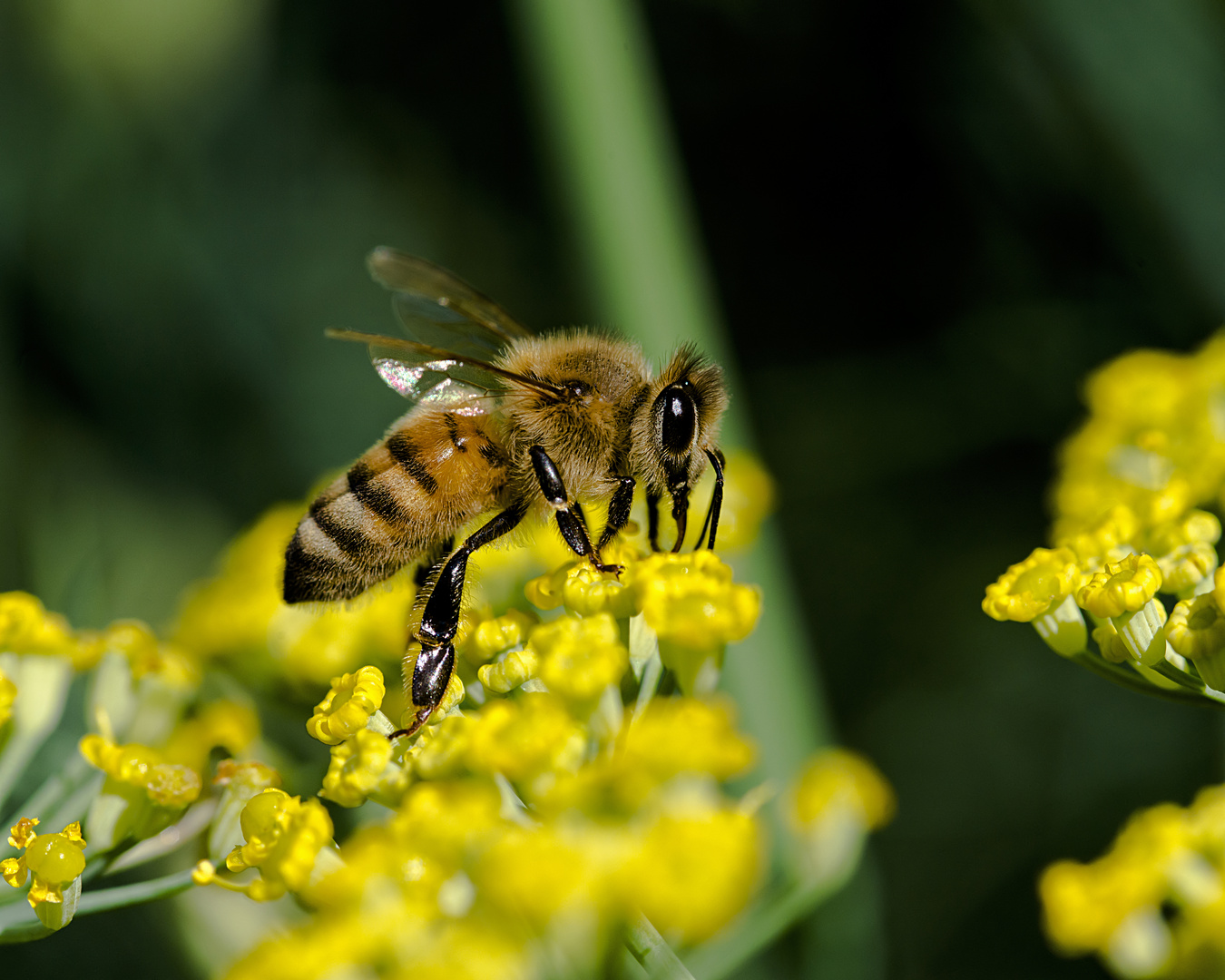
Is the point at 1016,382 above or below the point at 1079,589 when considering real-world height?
below

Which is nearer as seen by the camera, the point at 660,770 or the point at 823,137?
the point at 660,770

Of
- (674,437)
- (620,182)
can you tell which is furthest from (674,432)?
(620,182)

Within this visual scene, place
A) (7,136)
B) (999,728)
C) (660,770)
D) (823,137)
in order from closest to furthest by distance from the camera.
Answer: (660,770) < (7,136) < (999,728) < (823,137)

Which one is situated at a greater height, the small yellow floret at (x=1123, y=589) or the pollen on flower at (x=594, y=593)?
the pollen on flower at (x=594, y=593)

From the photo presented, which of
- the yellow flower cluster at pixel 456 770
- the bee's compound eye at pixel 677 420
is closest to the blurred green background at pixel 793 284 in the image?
the yellow flower cluster at pixel 456 770

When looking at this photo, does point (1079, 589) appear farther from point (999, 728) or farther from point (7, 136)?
point (7, 136)

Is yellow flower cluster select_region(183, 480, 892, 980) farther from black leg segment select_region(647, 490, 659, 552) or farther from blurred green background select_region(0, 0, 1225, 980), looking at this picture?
blurred green background select_region(0, 0, 1225, 980)

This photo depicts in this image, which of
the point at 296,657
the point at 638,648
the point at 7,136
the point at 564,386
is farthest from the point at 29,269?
the point at 638,648

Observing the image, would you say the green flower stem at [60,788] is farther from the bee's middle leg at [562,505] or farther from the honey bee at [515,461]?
the bee's middle leg at [562,505]
